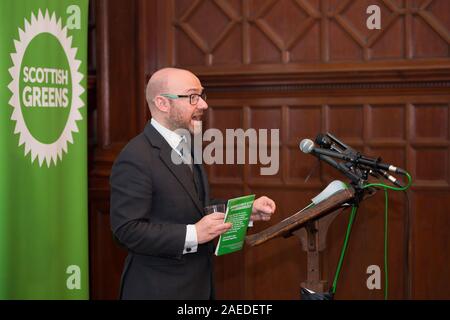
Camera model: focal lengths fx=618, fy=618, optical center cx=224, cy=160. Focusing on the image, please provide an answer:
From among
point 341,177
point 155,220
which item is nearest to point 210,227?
point 155,220

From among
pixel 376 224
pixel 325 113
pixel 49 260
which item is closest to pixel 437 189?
pixel 376 224

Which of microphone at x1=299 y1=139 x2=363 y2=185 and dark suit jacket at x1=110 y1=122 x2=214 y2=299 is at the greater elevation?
microphone at x1=299 y1=139 x2=363 y2=185

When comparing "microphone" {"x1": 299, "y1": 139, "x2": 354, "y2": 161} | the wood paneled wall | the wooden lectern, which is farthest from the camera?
the wood paneled wall

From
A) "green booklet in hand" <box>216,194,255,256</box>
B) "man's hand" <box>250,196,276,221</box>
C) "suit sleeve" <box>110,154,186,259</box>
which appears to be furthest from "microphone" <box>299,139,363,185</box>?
"suit sleeve" <box>110,154,186,259</box>

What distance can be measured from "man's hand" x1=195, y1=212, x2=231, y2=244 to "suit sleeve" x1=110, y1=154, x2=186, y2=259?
62 mm

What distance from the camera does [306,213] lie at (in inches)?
95.8

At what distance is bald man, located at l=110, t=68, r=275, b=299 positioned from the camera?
230 centimetres

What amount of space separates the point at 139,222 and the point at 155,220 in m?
0.11

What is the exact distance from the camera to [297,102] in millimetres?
3889

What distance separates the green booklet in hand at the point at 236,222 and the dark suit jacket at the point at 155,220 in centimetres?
16

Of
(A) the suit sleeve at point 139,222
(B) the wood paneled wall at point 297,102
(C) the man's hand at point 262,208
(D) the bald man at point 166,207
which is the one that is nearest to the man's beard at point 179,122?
(D) the bald man at point 166,207

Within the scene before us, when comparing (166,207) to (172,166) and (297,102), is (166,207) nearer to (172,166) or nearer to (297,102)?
(172,166)

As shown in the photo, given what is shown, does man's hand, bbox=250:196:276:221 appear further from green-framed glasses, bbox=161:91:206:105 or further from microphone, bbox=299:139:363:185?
green-framed glasses, bbox=161:91:206:105
